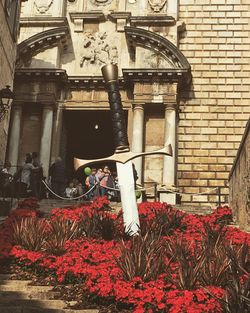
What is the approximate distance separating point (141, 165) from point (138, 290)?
12.5 metres

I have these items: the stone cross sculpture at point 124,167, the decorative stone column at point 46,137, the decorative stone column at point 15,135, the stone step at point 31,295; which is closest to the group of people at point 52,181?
the decorative stone column at point 46,137

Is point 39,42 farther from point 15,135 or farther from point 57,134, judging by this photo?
point 15,135

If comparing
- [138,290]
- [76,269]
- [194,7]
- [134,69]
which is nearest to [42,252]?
[76,269]

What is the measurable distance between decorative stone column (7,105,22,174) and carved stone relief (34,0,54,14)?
14.4 ft

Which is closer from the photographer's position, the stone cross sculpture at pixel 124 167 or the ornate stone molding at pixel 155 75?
the stone cross sculpture at pixel 124 167

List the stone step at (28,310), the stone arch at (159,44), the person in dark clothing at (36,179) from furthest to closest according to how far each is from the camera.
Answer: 1. the stone arch at (159,44)
2. the person in dark clothing at (36,179)
3. the stone step at (28,310)

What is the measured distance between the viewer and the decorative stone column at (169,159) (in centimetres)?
1847

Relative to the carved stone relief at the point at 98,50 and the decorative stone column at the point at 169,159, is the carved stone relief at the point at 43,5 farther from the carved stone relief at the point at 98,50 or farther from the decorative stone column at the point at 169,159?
the decorative stone column at the point at 169,159

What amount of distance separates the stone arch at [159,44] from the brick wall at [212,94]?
1219 mm

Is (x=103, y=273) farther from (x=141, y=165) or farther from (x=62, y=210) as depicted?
(x=141, y=165)

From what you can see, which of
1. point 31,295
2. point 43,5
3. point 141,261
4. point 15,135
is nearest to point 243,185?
point 141,261

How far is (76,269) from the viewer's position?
317 inches

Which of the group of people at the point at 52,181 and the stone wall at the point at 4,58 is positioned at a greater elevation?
the stone wall at the point at 4,58

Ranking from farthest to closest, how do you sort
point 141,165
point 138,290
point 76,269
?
point 141,165 → point 76,269 → point 138,290
